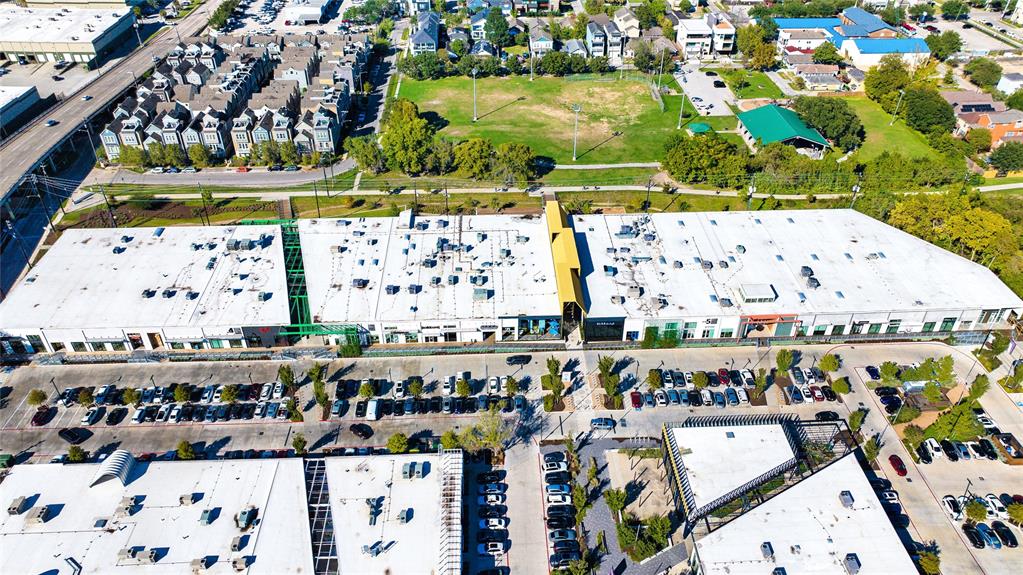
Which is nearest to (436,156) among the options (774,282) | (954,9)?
(774,282)

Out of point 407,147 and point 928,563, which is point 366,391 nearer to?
point 928,563

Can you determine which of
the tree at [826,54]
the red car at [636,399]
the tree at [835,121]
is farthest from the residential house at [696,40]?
the red car at [636,399]

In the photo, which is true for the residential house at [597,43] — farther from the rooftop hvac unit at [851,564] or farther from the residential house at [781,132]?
the rooftop hvac unit at [851,564]

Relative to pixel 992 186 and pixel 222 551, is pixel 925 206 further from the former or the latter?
pixel 222 551

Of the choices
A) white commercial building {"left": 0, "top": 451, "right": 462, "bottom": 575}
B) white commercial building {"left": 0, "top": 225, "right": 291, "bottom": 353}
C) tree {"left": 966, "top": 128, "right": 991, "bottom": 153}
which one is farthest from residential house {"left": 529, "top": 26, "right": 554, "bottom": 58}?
white commercial building {"left": 0, "top": 451, "right": 462, "bottom": 575}

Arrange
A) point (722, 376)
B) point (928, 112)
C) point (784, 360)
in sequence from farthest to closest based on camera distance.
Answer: point (928, 112), point (722, 376), point (784, 360)

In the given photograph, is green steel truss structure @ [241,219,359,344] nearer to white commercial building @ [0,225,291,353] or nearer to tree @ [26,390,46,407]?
white commercial building @ [0,225,291,353]
